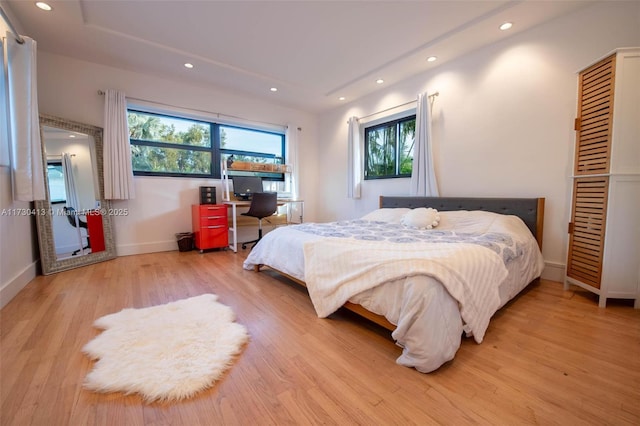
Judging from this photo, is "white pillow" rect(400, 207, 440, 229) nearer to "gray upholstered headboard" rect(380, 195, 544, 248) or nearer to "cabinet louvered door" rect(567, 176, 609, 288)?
"gray upholstered headboard" rect(380, 195, 544, 248)

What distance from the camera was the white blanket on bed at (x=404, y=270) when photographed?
132 centimetres

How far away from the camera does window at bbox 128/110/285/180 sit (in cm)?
367

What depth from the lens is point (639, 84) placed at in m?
1.78

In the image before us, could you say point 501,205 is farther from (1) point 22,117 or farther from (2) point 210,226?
(1) point 22,117

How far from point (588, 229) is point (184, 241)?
4.68m

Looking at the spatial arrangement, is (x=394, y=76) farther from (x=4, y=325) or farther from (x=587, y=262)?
(x=4, y=325)

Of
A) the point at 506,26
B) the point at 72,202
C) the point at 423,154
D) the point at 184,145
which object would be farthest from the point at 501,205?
the point at 72,202

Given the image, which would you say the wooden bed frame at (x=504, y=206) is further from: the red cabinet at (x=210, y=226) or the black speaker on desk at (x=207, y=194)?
the black speaker on desk at (x=207, y=194)

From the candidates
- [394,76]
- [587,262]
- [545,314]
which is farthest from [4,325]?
[394,76]

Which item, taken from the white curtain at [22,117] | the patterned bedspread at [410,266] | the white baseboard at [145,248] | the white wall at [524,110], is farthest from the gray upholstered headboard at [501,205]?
the white curtain at [22,117]

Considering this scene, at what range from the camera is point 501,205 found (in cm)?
271

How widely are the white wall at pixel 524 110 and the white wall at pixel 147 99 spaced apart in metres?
3.13

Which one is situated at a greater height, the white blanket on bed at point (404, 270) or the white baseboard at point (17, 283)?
the white blanket on bed at point (404, 270)

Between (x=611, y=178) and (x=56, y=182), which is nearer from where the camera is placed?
(x=611, y=178)
